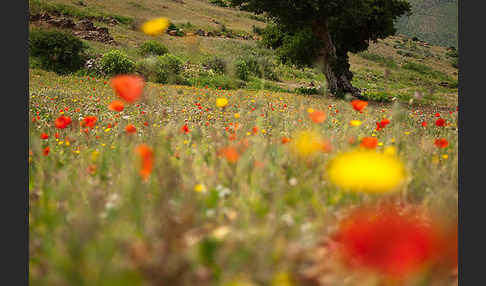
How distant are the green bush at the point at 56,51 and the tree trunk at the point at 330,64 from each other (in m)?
13.7

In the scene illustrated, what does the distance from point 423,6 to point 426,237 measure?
136 m

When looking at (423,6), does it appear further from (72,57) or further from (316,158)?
(316,158)

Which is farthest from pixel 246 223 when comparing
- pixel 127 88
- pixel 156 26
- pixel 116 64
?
pixel 116 64

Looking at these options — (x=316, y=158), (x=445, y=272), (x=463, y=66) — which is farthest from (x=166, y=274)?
(x=463, y=66)

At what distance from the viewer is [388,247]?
1.16 meters

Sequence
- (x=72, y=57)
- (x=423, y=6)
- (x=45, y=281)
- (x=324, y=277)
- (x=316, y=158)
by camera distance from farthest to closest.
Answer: (x=423, y=6) → (x=72, y=57) → (x=316, y=158) → (x=324, y=277) → (x=45, y=281)

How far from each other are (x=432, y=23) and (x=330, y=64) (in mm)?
111824

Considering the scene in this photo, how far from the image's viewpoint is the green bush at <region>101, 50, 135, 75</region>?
56.7 ft

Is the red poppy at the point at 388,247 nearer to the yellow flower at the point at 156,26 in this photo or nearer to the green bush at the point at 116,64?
the yellow flower at the point at 156,26

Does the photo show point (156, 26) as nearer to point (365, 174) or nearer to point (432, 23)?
point (365, 174)

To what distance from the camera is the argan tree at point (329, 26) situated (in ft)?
44.9

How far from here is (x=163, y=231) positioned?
48.4 inches

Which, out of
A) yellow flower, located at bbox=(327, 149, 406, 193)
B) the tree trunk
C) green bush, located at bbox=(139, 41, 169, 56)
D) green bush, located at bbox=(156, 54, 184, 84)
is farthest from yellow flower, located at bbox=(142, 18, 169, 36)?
green bush, located at bbox=(139, 41, 169, 56)

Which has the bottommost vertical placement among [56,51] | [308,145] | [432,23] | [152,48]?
[56,51]
